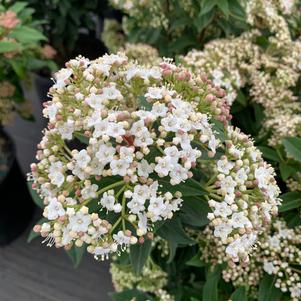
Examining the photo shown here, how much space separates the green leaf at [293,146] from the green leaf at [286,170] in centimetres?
9

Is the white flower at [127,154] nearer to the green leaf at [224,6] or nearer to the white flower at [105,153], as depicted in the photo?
the white flower at [105,153]

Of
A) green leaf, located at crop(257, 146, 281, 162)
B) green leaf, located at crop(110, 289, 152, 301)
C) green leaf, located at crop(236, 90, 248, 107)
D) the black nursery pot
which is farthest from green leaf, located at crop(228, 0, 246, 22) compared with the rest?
the black nursery pot

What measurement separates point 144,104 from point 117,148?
0.14 m

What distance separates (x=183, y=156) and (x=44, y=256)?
57.3 inches

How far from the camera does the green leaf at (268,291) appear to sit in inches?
47.9

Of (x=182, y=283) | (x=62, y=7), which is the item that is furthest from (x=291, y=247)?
(x=62, y=7)

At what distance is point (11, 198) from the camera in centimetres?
Answer: 209

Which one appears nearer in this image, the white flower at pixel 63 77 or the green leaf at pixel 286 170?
the white flower at pixel 63 77

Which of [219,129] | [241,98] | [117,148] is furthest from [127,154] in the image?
[241,98]

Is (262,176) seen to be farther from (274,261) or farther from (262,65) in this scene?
(262,65)

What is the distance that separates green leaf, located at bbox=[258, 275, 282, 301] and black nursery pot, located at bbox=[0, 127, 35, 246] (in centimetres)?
119

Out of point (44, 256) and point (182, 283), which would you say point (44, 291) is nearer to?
point (44, 256)

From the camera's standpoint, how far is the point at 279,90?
4.96 feet

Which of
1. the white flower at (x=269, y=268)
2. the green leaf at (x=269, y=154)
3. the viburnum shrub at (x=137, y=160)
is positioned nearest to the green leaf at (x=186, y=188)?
the viburnum shrub at (x=137, y=160)
